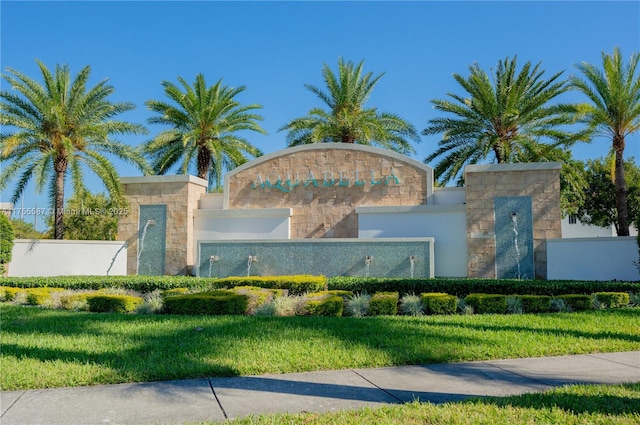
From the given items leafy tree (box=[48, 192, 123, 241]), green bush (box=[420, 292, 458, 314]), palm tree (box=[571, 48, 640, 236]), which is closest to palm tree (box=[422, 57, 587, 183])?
palm tree (box=[571, 48, 640, 236])

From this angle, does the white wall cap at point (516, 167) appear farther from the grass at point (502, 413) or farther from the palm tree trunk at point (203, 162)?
the grass at point (502, 413)

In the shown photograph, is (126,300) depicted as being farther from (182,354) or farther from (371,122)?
(371,122)

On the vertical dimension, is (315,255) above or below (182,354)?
above

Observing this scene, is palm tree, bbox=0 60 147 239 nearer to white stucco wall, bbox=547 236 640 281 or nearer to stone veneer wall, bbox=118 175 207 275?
stone veneer wall, bbox=118 175 207 275

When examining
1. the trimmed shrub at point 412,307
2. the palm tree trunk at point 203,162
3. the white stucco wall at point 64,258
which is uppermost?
the palm tree trunk at point 203,162

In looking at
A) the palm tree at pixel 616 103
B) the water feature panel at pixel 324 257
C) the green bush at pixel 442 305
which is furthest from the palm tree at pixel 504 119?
the green bush at pixel 442 305

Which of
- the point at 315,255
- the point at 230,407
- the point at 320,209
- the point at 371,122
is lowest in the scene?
the point at 230,407

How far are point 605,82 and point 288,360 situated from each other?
2040 centimetres

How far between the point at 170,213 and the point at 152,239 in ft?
4.61

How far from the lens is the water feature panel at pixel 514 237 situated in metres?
18.9

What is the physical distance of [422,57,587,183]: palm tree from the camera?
22453 millimetres

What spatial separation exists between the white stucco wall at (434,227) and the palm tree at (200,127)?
9.39 meters

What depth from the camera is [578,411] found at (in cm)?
441

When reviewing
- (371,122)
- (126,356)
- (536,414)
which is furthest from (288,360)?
(371,122)
